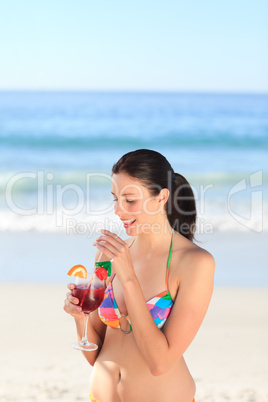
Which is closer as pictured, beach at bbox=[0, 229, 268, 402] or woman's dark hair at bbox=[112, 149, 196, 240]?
woman's dark hair at bbox=[112, 149, 196, 240]

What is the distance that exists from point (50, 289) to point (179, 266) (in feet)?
14.7

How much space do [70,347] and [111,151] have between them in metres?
14.3

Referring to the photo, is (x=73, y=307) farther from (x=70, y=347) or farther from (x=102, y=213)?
(x=102, y=213)

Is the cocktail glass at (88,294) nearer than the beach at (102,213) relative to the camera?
Yes

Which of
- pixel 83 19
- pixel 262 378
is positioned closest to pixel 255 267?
pixel 262 378

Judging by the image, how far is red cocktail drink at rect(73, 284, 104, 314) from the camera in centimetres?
228

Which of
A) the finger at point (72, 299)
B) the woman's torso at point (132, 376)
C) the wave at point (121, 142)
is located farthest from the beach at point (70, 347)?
the wave at point (121, 142)

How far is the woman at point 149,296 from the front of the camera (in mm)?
2109

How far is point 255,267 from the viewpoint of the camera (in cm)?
735

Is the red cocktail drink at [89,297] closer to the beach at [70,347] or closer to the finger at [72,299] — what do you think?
the finger at [72,299]

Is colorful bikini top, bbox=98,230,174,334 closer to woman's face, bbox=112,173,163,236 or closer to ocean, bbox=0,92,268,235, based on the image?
woman's face, bbox=112,173,163,236

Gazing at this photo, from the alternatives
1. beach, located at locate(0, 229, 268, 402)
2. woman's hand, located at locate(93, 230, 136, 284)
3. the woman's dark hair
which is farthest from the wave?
woman's hand, located at locate(93, 230, 136, 284)

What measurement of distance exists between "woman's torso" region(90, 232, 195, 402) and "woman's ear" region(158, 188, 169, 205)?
0.22 metres

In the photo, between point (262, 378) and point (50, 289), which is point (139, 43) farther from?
point (262, 378)
